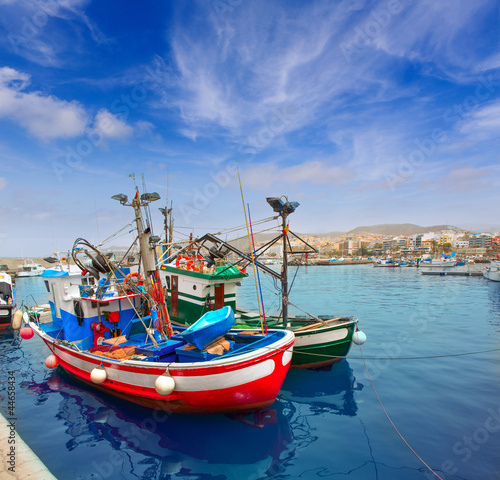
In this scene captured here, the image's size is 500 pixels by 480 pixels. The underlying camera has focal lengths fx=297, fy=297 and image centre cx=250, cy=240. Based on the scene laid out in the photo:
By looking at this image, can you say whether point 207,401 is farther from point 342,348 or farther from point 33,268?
point 33,268

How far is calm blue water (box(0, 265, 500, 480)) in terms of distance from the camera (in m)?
6.66

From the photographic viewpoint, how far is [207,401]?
26.3 ft

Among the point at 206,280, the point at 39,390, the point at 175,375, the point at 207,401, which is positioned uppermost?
the point at 206,280

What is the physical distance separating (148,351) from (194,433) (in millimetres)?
2819

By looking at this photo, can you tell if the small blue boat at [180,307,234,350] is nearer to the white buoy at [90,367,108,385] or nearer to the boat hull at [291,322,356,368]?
the white buoy at [90,367,108,385]

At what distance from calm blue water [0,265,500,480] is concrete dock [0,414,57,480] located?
135 centimetres

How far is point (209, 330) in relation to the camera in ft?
27.8

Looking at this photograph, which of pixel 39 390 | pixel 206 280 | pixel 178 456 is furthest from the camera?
pixel 206 280

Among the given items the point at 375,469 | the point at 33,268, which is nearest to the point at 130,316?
the point at 375,469

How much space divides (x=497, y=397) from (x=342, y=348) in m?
4.95

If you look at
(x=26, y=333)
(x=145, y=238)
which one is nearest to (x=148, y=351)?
(x=145, y=238)

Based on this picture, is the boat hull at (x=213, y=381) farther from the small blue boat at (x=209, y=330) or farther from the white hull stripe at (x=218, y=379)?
the small blue boat at (x=209, y=330)

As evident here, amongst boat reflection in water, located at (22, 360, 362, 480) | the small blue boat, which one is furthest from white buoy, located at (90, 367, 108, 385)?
the small blue boat

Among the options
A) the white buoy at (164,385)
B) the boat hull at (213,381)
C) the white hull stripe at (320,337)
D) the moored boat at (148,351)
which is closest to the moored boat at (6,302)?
the moored boat at (148,351)
